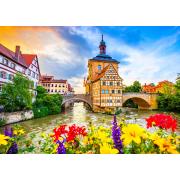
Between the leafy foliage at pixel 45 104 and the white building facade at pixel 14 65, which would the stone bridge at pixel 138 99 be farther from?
the white building facade at pixel 14 65

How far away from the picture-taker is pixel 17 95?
16.6 feet

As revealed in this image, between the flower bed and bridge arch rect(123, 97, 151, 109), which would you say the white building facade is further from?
the flower bed

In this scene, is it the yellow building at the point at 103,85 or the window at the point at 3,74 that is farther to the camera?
the window at the point at 3,74

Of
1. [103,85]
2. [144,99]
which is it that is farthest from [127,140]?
[144,99]

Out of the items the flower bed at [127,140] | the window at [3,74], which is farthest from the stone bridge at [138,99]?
the flower bed at [127,140]

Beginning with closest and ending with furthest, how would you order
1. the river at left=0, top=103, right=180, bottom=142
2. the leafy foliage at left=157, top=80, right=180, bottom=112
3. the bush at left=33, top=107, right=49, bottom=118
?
the river at left=0, top=103, right=180, bottom=142
the leafy foliage at left=157, top=80, right=180, bottom=112
the bush at left=33, top=107, right=49, bottom=118

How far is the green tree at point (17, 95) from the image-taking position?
418 centimetres

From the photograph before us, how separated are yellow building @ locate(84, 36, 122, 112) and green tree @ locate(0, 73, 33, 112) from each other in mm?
1795

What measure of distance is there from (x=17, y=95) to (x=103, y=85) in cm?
248

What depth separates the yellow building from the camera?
3496 mm

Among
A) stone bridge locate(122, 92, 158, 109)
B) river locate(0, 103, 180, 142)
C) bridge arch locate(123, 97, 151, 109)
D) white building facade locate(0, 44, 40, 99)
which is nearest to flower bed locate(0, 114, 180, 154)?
river locate(0, 103, 180, 142)

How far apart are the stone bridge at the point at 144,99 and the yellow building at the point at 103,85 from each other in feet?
1.28
